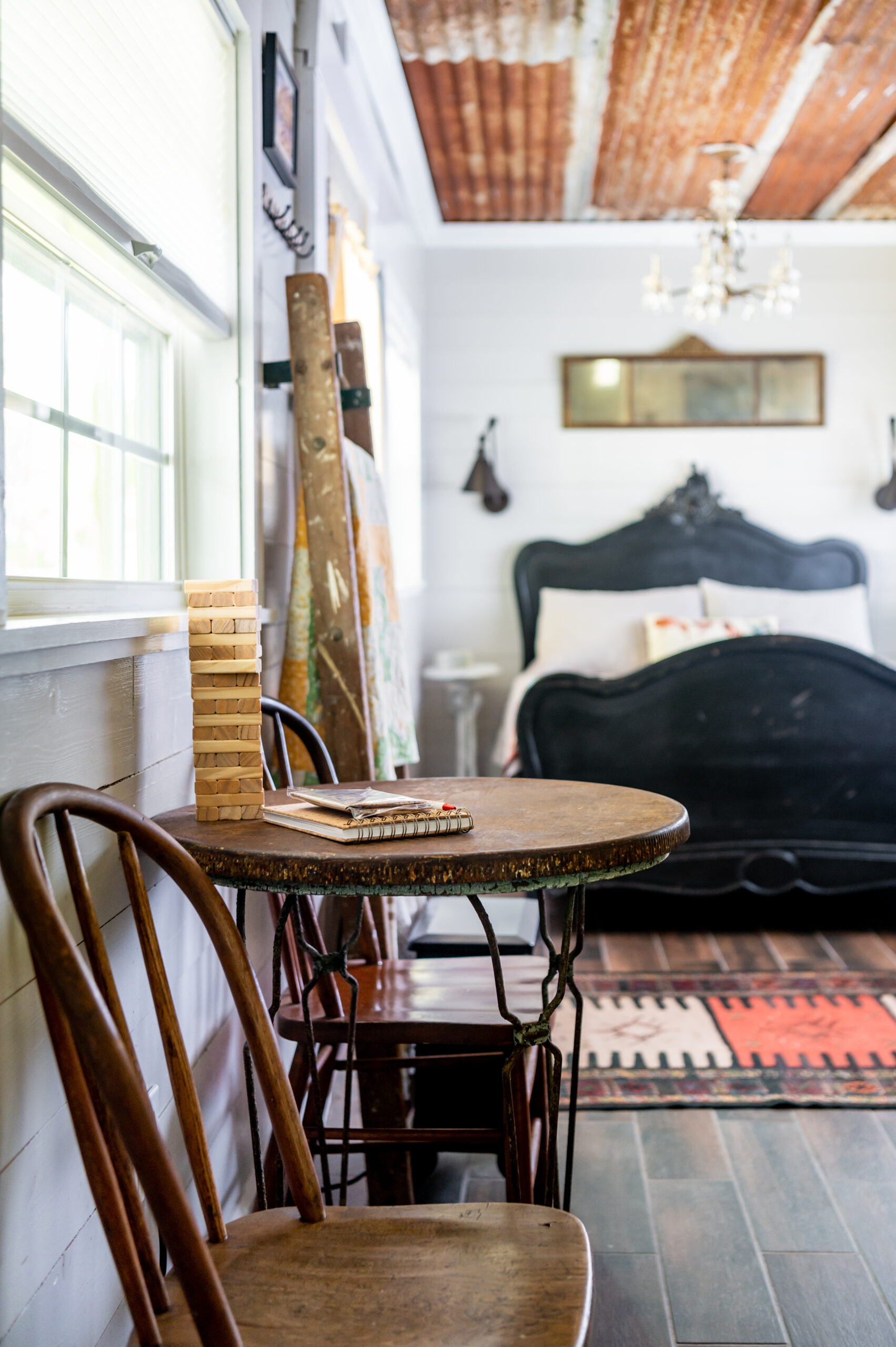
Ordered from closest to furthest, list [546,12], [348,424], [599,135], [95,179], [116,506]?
1. [95,179]
2. [116,506]
3. [348,424]
4. [546,12]
5. [599,135]

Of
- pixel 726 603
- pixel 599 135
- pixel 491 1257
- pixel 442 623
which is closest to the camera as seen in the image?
pixel 491 1257

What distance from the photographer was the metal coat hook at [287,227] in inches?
79.6

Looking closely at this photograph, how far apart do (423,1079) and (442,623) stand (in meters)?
3.41

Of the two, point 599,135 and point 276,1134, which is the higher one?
point 599,135

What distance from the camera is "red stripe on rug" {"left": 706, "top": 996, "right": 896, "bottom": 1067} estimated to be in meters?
2.52

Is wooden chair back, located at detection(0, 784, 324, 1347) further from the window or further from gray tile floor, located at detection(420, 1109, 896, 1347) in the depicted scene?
gray tile floor, located at detection(420, 1109, 896, 1347)

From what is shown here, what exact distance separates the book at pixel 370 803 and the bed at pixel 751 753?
2.10 m

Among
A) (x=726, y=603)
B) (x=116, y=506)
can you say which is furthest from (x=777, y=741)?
(x=116, y=506)

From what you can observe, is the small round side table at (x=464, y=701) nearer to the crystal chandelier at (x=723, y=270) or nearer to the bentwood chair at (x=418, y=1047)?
the crystal chandelier at (x=723, y=270)

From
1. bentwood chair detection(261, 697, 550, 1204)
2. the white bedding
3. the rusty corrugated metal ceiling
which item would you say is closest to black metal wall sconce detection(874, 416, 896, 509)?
the white bedding

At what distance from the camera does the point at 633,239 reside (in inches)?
202

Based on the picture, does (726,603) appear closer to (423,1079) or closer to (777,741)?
(777,741)

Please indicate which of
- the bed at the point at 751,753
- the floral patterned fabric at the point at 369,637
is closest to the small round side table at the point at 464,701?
the bed at the point at 751,753

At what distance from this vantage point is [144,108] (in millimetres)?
1509
